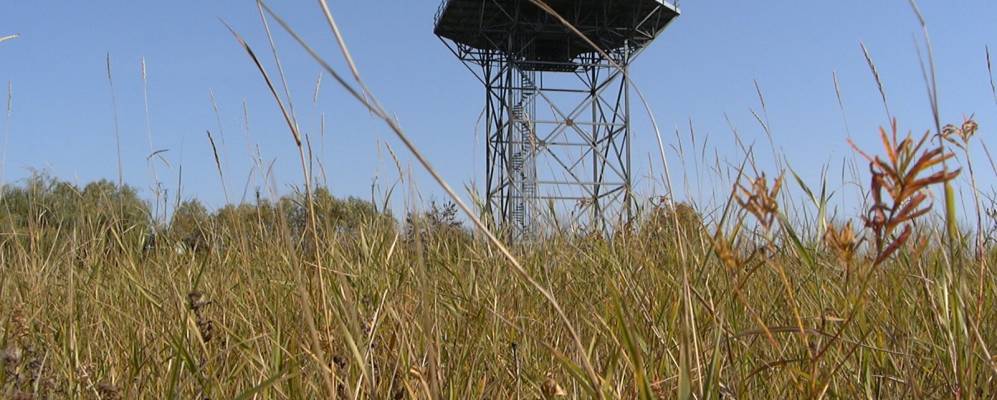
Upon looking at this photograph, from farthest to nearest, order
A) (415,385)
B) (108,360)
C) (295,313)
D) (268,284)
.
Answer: (268,284) < (295,313) < (108,360) < (415,385)

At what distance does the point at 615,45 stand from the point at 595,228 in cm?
1167

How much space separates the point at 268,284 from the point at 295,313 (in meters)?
0.38

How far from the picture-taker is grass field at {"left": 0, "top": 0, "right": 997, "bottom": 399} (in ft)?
2.48

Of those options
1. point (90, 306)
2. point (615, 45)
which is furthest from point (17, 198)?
point (90, 306)

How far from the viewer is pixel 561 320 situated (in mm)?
1621

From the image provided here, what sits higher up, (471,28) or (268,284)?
(471,28)

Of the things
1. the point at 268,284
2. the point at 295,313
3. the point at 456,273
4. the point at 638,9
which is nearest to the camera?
the point at 295,313

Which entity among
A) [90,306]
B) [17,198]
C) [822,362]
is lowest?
Result: [822,362]

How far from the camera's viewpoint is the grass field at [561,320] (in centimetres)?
76

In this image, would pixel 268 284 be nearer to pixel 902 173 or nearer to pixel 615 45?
pixel 902 173

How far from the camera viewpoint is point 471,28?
13945 mm

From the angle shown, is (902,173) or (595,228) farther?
(595,228)

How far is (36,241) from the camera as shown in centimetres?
271

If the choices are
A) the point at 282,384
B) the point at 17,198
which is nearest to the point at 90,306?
the point at 282,384
